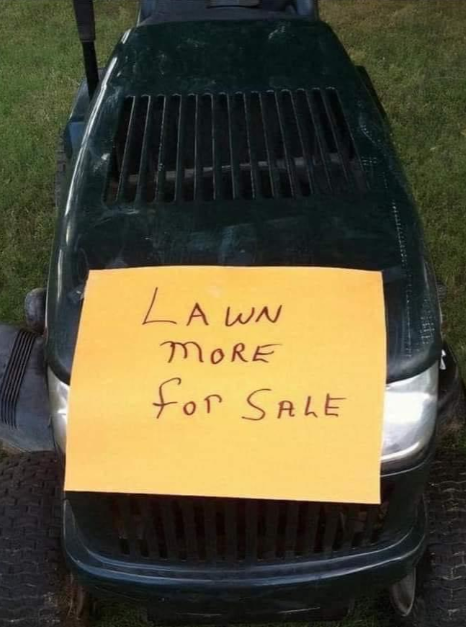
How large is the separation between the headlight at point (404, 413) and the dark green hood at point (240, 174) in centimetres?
2

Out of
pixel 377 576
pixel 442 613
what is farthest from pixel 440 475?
pixel 377 576

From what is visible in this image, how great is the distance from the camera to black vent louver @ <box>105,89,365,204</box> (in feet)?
3.61

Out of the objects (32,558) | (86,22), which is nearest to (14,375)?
(32,558)

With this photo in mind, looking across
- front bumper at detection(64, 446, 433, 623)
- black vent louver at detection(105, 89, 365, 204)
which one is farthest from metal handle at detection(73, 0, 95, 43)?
front bumper at detection(64, 446, 433, 623)

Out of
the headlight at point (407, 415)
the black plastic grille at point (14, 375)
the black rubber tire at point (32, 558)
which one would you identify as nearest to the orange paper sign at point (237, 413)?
the headlight at point (407, 415)

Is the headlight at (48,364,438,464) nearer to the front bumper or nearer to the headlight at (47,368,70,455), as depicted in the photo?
the headlight at (47,368,70,455)

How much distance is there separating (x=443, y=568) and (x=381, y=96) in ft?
7.53

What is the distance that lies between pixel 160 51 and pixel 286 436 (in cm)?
81

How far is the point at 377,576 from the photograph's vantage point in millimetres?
1029

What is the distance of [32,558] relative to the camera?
1223 millimetres

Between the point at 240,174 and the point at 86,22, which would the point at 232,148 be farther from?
the point at 86,22

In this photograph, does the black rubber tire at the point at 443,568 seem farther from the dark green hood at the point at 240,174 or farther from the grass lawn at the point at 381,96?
the dark green hood at the point at 240,174

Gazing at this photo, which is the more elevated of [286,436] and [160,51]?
[160,51]

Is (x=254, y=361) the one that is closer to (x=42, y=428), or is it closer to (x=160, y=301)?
(x=160, y=301)
